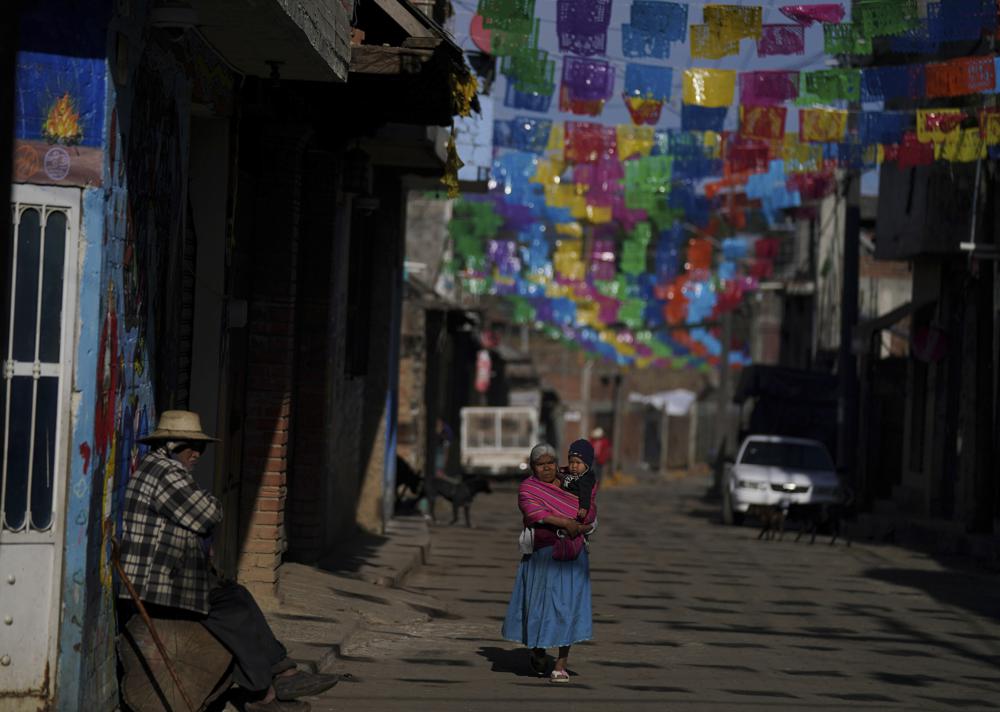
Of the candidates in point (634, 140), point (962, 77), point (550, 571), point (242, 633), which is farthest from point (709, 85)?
point (242, 633)

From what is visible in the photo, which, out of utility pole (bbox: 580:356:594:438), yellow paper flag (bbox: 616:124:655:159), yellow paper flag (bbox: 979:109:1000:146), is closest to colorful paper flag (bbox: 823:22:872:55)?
yellow paper flag (bbox: 979:109:1000:146)

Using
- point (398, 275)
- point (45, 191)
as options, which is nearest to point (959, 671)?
point (45, 191)

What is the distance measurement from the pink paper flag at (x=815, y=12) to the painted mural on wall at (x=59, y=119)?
364 inches

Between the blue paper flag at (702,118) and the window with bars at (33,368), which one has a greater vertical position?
the blue paper flag at (702,118)

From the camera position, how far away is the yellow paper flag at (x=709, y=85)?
19438mm

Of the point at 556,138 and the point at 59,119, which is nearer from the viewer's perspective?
the point at 59,119

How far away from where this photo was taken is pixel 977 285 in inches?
1062

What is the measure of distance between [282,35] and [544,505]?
11.1ft

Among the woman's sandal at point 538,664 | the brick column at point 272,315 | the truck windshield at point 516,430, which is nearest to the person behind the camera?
the woman's sandal at point 538,664

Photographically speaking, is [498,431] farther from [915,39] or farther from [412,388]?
[915,39]

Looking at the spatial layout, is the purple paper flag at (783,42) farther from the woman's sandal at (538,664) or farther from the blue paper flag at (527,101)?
the woman's sandal at (538,664)

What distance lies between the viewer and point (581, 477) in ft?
36.5

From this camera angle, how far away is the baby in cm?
1102

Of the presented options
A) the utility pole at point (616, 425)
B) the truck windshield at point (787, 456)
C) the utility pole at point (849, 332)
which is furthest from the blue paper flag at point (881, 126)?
the utility pole at point (616, 425)
